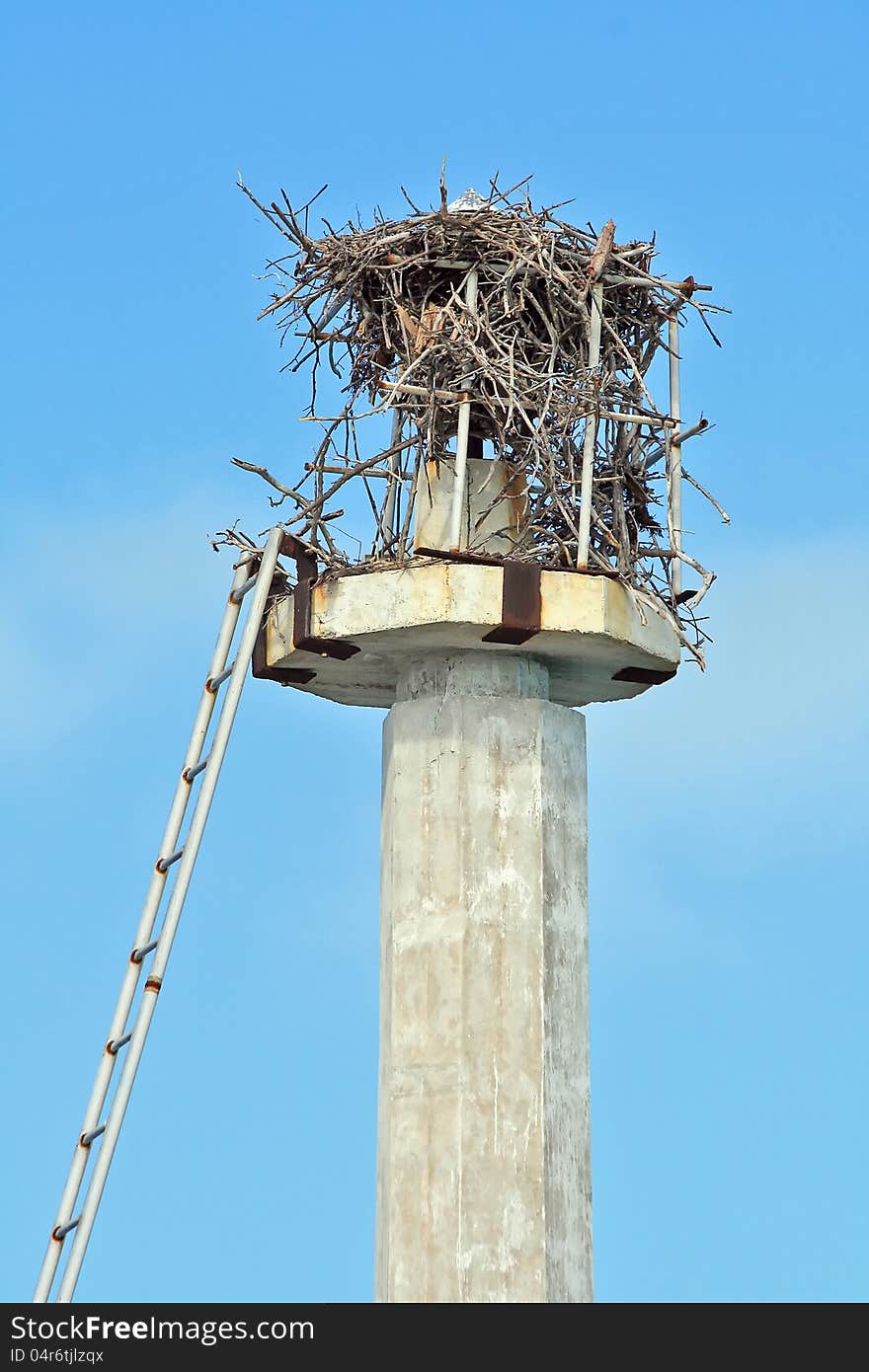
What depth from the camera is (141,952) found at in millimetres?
15219

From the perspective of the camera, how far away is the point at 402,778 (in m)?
15.7

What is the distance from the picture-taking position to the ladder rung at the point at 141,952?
15.2 meters

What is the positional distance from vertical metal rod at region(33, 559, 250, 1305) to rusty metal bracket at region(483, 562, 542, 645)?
155cm

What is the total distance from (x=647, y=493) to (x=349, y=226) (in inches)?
84.8

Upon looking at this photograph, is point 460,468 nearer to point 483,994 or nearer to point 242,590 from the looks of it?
point 242,590

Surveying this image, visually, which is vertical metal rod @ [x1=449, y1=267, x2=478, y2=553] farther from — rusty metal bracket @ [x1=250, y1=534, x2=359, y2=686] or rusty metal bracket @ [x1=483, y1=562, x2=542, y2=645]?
rusty metal bracket @ [x1=250, y1=534, x2=359, y2=686]

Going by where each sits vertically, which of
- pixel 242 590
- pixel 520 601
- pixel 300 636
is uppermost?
pixel 242 590

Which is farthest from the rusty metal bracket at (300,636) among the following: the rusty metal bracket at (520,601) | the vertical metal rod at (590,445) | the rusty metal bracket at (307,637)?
the vertical metal rod at (590,445)

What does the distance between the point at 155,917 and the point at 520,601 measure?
2393mm

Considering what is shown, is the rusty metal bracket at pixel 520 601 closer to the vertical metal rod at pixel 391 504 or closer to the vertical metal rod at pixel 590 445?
the vertical metal rod at pixel 590 445

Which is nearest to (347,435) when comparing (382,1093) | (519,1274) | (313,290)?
(313,290)

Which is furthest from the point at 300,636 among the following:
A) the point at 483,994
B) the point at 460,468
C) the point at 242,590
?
the point at 483,994
